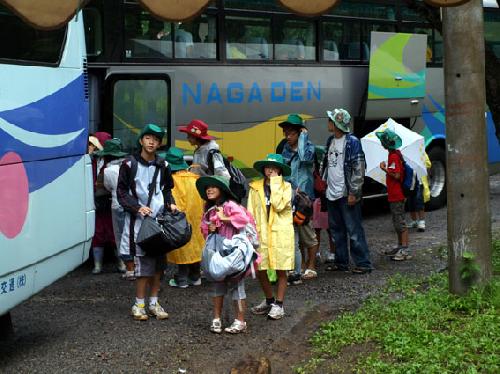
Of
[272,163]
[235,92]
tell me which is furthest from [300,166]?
[235,92]

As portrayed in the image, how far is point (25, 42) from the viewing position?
6.14 metres

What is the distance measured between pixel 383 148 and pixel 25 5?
687 centimetres

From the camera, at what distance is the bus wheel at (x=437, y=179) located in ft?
46.4

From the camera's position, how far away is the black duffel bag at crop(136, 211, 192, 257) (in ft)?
22.9

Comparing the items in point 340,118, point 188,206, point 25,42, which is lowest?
point 188,206

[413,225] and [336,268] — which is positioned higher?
[413,225]

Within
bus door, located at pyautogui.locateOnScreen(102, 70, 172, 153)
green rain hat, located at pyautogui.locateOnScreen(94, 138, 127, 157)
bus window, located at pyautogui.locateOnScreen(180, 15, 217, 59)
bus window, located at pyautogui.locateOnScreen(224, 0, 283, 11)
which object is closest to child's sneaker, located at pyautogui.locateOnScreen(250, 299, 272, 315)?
green rain hat, located at pyautogui.locateOnScreen(94, 138, 127, 157)

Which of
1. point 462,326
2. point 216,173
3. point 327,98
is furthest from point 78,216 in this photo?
point 327,98

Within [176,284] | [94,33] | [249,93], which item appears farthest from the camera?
[249,93]

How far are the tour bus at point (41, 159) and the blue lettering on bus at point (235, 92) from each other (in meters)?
3.87

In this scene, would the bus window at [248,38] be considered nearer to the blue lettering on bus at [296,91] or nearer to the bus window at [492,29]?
the blue lettering on bus at [296,91]

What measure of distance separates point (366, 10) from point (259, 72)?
256 centimetres

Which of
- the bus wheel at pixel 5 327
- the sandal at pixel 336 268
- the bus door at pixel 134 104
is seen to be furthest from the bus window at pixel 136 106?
the bus wheel at pixel 5 327

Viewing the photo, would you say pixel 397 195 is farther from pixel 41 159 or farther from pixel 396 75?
pixel 41 159
